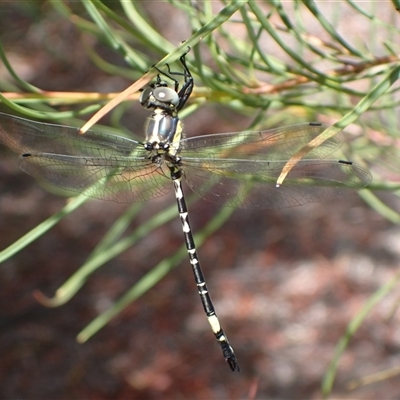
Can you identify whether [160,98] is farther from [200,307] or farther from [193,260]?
[200,307]

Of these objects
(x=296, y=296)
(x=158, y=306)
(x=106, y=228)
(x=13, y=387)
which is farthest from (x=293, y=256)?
(x=13, y=387)

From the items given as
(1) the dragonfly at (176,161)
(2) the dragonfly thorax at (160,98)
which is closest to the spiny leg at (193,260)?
(1) the dragonfly at (176,161)

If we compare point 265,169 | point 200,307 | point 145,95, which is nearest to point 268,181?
point 265,169

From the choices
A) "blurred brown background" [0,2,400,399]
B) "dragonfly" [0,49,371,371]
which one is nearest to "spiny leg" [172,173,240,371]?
"dragonfly" [0,49,371,371]

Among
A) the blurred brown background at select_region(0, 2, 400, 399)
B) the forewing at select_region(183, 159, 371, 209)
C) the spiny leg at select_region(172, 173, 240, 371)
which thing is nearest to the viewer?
the forewing at select_region(183, 159, 371, 209)

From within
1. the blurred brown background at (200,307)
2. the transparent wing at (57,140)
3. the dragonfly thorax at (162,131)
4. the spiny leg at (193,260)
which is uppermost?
the blurred brown background at (200,307)

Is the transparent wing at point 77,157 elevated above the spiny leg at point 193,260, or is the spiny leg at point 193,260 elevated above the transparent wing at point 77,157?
the transparent wing at point 77,157

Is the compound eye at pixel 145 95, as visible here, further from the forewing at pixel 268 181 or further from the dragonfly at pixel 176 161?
the forewing at pixel 268 181

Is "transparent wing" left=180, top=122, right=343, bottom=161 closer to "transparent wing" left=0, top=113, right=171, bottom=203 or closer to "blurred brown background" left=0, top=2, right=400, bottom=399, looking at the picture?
"transparent wing" left=0, top=113, right=171, bottom=203
